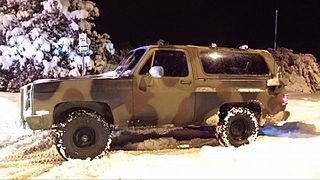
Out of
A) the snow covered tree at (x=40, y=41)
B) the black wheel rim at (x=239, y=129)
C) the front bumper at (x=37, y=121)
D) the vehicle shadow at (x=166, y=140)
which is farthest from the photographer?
the snow covered tree at (x=40, y=41)

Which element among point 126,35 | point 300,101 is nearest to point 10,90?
point 300,101

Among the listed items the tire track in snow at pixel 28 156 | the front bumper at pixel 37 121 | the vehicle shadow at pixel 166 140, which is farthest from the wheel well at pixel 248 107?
the front bumper at pixel 37 121

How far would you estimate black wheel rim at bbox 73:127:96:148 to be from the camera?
859cm

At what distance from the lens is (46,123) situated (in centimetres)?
836

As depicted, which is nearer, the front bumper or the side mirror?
the front bumper

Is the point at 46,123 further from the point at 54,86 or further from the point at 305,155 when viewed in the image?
the point at 305,155

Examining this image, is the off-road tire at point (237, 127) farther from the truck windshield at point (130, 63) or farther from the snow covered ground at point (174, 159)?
the truck windshield at point (130, 63)

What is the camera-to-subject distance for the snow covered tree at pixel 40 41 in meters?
17.7

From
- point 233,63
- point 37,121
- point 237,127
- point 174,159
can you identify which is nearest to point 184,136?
point 237,127

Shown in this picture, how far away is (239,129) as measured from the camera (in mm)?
9891

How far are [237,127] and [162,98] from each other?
1.77m

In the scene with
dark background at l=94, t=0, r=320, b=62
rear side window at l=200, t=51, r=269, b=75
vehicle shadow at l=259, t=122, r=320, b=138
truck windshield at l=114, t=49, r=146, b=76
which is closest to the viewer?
truck windshield at l=114, t=49, r=146, b=76

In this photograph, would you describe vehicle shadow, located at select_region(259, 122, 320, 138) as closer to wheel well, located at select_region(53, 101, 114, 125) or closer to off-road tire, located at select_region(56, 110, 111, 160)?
wheel well, located at select_region(53, 101, 114, 125)

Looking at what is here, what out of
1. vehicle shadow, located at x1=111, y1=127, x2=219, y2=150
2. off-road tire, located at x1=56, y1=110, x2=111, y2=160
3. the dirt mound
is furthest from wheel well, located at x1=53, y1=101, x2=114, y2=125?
the dirt mound
